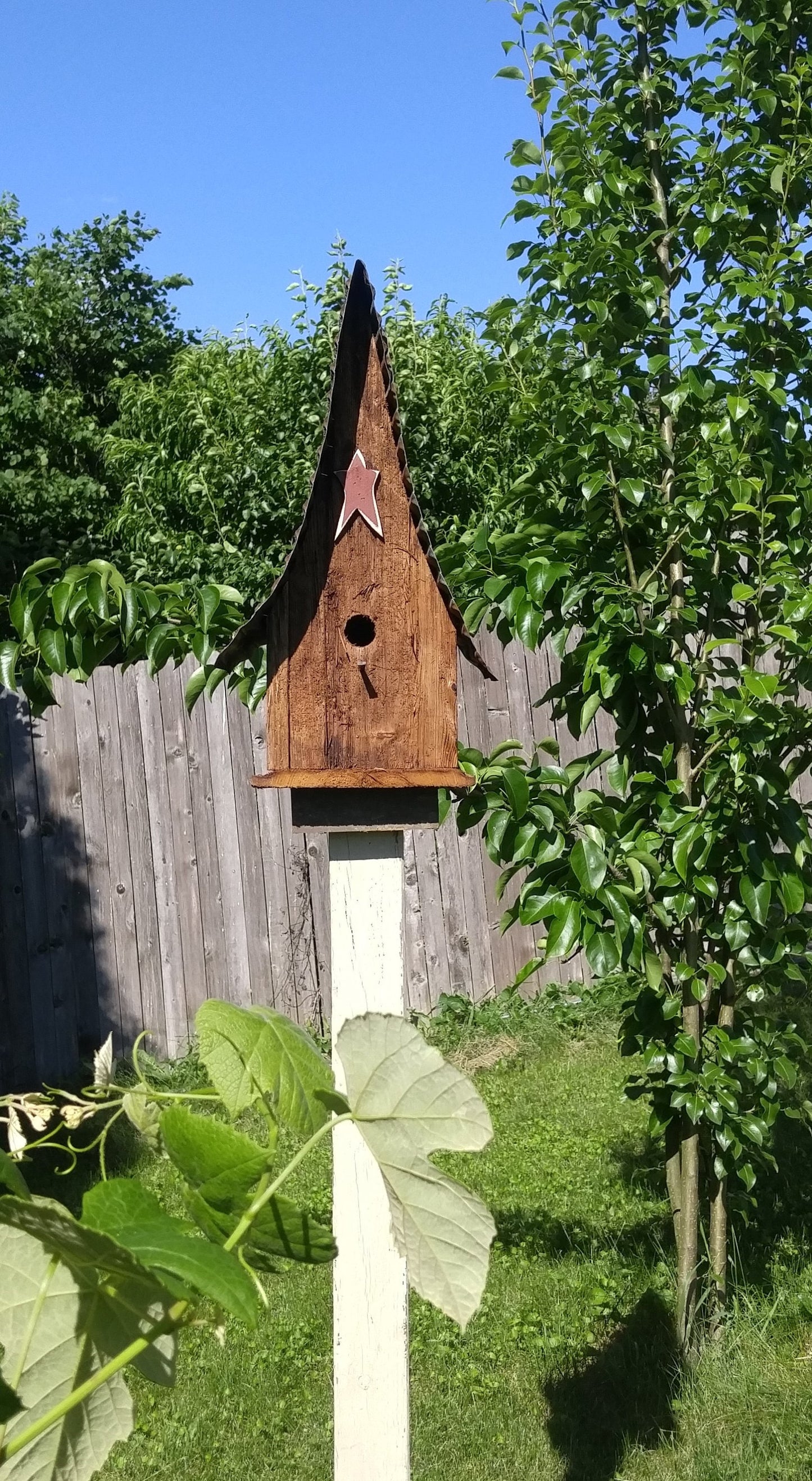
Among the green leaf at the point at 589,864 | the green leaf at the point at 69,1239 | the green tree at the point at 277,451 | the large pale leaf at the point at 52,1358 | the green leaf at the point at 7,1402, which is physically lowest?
the green leaf at the point at 589,864

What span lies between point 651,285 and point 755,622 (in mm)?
758

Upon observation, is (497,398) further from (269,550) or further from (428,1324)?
(428,1324)

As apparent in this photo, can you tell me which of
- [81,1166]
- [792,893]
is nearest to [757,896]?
[792,893]

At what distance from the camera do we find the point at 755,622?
2672 millimetres

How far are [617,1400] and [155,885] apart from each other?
3108 millimetres

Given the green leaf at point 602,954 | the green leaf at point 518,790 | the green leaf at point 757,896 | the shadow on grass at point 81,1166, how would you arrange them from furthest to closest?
1. the shadow on grass at point 81,1166
2. the green leaf at point 757,896
3. the green leaf at point 602,954
4. the green leaf at point 518,790

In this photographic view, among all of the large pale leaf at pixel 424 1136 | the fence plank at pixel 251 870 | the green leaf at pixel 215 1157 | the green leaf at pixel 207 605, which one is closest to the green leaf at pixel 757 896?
the green leaf at pixel 207 605

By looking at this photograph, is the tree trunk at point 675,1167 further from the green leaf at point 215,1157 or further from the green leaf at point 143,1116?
the green leaf at point 215,1157

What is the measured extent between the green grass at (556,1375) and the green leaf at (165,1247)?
2.52 meters

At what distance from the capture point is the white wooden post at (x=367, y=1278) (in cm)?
154

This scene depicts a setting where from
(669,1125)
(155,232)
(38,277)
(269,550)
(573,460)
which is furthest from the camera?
(155,232)

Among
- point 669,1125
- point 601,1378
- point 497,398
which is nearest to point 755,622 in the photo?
point 669,1125

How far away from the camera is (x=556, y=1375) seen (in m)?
2.86

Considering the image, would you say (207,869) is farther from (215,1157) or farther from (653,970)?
(215,1157)
